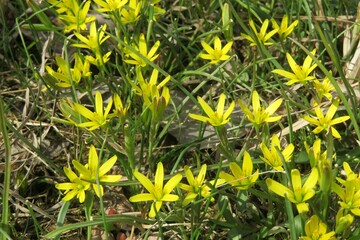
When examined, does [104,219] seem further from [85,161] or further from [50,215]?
[85,161]

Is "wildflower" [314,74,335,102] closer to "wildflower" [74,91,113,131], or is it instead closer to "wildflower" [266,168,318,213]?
"wildflower" [266,168,318,213]

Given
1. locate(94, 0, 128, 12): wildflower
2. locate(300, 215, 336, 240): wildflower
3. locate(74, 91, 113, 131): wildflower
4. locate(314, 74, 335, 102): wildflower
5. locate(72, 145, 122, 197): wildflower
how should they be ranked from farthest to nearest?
locate(94, 0, 128, 12): wildflower
locate(314, 74, 335, 102): wildflower
locate(74, 91, 113, 131): wildflower
locate(72, 145, 122, 197): wildflower
locate(300, 215, 336, 240): wildflower

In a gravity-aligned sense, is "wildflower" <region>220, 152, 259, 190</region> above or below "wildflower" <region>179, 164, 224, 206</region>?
above

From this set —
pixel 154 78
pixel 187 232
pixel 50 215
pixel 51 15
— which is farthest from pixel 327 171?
pixel 51 15

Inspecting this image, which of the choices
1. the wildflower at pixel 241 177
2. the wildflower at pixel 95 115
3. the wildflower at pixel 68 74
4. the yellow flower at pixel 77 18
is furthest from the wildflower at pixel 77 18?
the wildflower at pixel 241 177

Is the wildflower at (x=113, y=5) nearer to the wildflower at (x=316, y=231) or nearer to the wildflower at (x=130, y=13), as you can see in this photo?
the wildflower at (x=130, y=13)

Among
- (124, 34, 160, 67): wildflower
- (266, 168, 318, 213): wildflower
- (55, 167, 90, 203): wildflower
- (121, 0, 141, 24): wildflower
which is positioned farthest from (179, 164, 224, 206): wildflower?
(121, 0, 141, 24): wildflower

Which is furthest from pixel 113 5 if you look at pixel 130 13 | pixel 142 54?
pixel 142 54

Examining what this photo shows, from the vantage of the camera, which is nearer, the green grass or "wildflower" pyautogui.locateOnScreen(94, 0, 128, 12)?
the green grass
